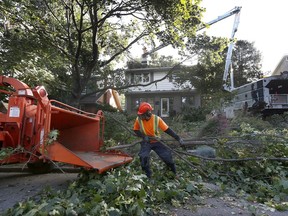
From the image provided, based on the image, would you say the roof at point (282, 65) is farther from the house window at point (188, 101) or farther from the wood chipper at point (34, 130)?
the wood chipper at point (34, 130)

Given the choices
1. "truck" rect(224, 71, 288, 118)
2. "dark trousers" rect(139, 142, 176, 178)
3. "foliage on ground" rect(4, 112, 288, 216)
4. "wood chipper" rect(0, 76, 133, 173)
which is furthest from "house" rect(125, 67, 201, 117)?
"wood chipper" rect(0, 76, 133, 173)

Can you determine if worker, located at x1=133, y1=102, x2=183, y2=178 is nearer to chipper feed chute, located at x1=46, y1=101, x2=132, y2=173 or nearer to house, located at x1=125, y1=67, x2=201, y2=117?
chipper feed chute, located at x1=46, y1=101, x2=132, y2=173

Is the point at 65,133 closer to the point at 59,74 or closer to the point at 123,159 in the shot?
the point at 123,159

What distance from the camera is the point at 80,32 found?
41.2 ft

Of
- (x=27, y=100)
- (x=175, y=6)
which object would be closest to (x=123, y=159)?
(x=27, y=100)

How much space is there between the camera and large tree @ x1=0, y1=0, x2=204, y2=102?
9898 mm

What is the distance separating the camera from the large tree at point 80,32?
990 cm

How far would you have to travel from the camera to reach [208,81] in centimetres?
1825

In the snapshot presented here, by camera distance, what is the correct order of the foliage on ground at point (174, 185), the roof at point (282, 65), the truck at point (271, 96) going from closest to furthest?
the foliage on ground at point (174, 185) → the truck at point (271, 96) → the roof at point (282, 65)

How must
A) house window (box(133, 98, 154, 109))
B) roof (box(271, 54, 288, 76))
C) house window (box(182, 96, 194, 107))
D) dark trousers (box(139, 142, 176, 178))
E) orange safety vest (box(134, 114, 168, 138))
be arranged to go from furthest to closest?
roof (box(271, 54, 288, 76)) < house window (box(133, 98, 154, 109)) < house window (box(182, 96, 194, 107)) < orange safety vest (box(134, 114, 168, 138)) < dark trousers (box(139, 142, 176, 178))

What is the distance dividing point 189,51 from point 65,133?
9.22 m

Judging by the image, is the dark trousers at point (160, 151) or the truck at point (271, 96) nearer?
the dark trousers at point (160, 151)

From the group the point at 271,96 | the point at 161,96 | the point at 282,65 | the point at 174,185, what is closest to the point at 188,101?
the point at 161,96

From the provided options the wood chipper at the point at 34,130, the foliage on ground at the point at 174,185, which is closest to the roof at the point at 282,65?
the foliage on ground at the point at 174,185
